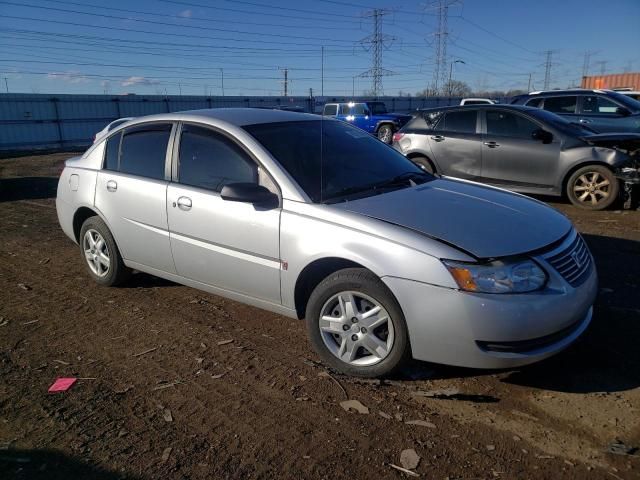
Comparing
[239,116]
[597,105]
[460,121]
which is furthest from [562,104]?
[239,116]

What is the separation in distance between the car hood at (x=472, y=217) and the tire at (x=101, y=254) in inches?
98.3

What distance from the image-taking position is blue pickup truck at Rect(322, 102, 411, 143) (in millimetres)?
21891

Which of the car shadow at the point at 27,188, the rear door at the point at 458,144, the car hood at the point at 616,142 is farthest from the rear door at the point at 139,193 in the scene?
the car shadow at the point at 27,188

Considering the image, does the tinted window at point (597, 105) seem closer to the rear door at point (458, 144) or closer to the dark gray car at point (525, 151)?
the dark gray car at point (525, 151)

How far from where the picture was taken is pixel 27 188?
437 inches

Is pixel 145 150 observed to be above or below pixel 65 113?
below

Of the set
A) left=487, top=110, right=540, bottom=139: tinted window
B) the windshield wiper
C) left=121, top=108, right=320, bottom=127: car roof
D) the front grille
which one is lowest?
the front grille

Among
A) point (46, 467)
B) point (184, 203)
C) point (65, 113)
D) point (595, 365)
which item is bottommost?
point (46, 467)

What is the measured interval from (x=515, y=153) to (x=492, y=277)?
594 centimetres

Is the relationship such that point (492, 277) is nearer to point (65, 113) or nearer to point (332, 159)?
point (332, 159)

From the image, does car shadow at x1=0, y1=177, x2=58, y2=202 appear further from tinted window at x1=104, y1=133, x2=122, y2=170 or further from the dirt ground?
the dirt ground

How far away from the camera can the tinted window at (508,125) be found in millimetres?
8117

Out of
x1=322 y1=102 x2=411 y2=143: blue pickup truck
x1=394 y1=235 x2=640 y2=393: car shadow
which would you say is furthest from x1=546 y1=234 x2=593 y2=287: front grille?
x1=322 y1=102 x2=411 y2=143: blue pickup truck

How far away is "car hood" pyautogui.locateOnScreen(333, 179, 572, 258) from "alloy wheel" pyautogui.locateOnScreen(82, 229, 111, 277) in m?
2.68
